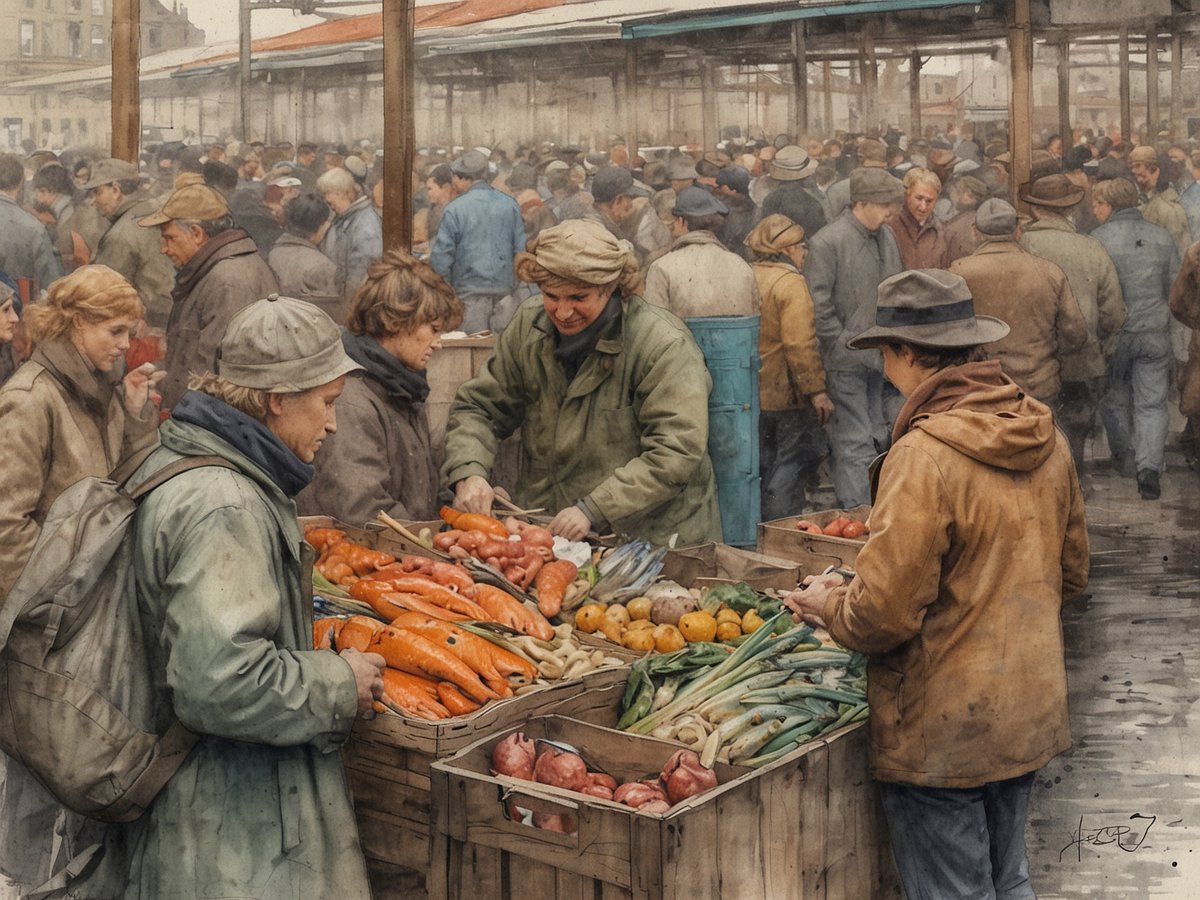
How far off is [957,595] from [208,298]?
3046mm

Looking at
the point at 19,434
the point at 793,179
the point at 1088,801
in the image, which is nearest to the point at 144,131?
the point at 19,434

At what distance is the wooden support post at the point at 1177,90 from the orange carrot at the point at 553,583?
9.47 feet

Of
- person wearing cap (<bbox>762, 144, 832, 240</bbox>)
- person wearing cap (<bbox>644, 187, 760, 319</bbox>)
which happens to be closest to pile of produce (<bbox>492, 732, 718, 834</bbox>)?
person wearing cap (<bbox>644, 187, 760, 319</bbox>)

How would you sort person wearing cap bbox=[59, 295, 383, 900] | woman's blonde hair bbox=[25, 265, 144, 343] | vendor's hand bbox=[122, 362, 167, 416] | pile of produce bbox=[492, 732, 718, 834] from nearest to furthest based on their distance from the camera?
person wearing cap bbox=[59, 295, 383, 900] < pile of produce bbox=[492, 732, 718, 834] < woman's blonde hair bbox=[25, 265, 144, 343] < vendor's hand bbox=[122, 362, 167, 416]

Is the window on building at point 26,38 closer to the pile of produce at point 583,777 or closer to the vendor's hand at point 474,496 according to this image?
the vendor's hand at point 474,496

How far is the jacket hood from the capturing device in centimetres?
340

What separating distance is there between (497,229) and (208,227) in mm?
1508

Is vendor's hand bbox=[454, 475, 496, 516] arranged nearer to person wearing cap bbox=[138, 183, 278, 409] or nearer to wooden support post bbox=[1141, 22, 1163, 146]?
person wearing cap bbox=[138, 183, 278, 409]

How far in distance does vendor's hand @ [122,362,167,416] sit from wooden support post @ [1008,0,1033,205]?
345 centimetres

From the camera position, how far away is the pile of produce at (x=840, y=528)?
541 cm

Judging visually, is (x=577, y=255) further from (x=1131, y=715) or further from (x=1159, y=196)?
(x=1131, y=715)

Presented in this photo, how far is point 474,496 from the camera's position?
522 centimetres
